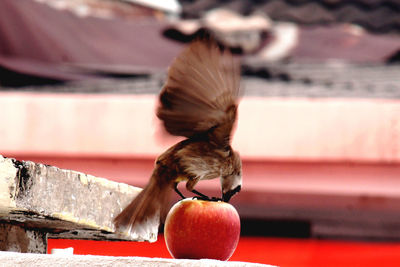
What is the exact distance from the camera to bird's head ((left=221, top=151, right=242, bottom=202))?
1.18 metres

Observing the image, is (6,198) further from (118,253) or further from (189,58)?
(118,253)

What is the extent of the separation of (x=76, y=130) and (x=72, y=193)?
1.17 meters

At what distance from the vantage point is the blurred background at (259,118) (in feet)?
7.14

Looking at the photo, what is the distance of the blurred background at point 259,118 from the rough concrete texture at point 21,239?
2.36 ft

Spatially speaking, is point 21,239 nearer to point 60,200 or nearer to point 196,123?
point 60,200

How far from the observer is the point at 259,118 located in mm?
2211

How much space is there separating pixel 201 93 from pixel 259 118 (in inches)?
43.9

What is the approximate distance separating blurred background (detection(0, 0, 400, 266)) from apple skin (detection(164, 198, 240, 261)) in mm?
734

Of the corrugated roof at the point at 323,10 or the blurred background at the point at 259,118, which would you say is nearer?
the blurred background at the point at 259,118

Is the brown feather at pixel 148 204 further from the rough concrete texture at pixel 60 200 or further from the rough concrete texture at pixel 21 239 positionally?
the rough concrete texture at pixel 21 239

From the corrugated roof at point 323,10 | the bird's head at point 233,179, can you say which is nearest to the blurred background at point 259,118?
the bird's head at point 233,179

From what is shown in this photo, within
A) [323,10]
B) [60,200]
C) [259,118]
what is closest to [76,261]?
[60,200]

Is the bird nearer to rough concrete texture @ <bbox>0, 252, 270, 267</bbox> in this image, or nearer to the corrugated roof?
rough concrete texture @ <bbox>0, 252, 270, 267</bbox>

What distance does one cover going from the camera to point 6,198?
3.23ft
